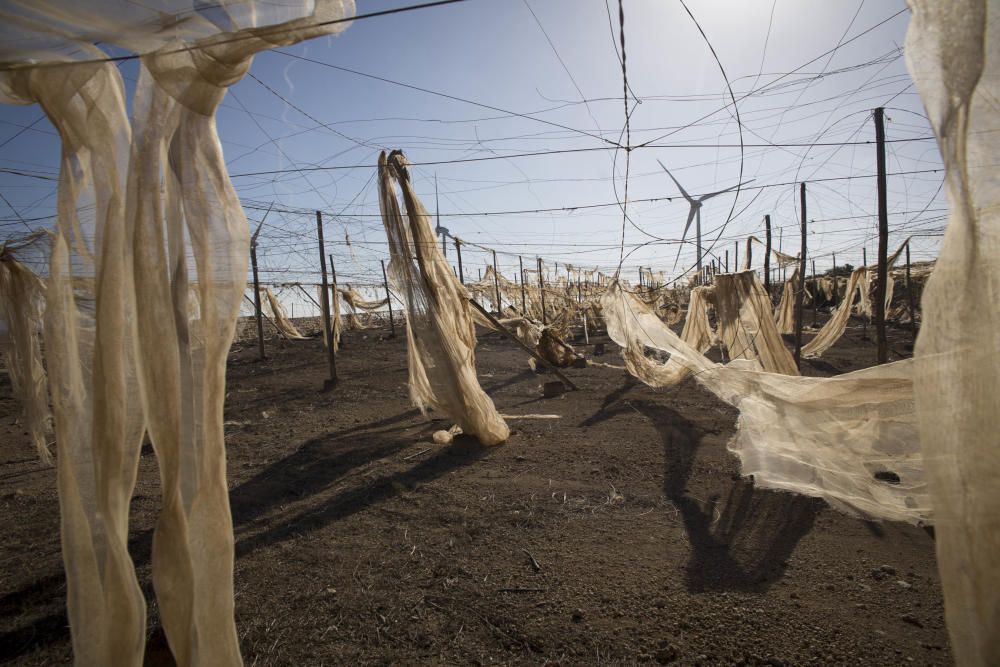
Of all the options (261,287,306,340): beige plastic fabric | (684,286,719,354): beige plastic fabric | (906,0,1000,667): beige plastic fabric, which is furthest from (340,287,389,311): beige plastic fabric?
(906,0,1000,667): beige plastic fabric

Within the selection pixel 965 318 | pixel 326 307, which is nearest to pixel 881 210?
pixel 965 318

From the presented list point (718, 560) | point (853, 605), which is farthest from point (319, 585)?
point (853, 605)

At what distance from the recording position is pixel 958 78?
4.52ft

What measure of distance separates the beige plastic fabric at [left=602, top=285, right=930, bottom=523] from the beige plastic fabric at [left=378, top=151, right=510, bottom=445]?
2800 mm

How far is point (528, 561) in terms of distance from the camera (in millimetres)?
3152

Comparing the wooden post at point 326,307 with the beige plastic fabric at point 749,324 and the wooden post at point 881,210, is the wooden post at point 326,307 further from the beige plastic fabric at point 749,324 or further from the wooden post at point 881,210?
the wooden post at point 881,210

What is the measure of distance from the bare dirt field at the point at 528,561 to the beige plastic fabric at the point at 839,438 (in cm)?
33

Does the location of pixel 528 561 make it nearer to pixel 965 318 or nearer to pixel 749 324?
pixel 965 318

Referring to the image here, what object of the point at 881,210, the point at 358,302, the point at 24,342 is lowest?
the point at 24,342

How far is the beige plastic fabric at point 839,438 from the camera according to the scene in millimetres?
2943

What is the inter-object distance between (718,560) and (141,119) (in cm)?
385

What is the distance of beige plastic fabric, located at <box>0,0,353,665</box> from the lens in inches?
66.7

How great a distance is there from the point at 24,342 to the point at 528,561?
24.9 ft

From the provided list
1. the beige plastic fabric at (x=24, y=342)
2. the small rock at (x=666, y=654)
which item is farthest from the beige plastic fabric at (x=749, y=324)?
the beige plastic fabric at (x=24, y=342)
